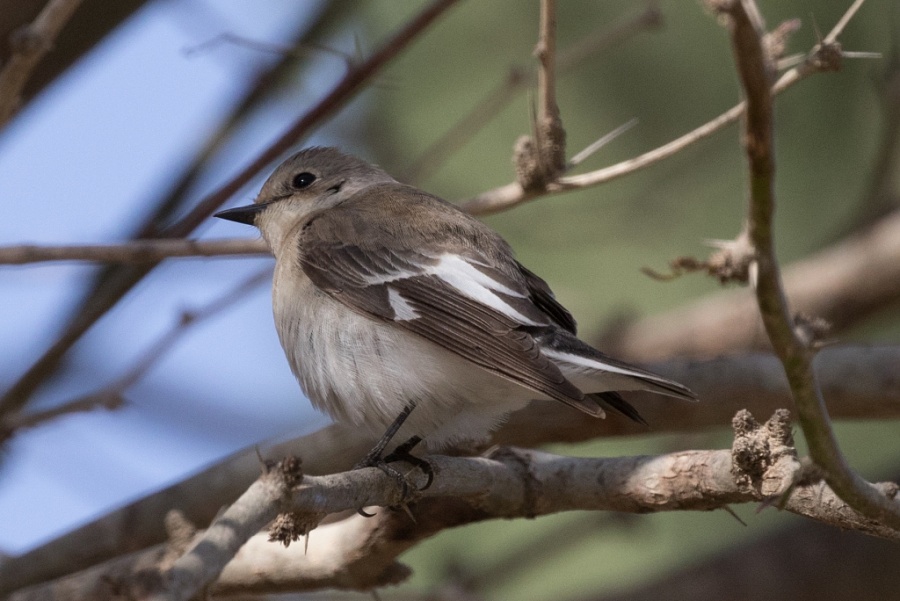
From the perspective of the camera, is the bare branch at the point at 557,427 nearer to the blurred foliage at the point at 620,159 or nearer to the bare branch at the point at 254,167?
the bare branch at the point at 254,167

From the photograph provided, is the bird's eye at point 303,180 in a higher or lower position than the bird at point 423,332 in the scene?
higher

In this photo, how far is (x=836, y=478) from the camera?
1.88m

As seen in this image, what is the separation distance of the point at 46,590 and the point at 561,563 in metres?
3.69

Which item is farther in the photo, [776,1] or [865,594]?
[776,1]

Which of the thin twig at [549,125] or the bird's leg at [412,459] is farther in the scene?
the thin twig at [549,125]

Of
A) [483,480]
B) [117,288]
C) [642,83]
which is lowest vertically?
[483,480]

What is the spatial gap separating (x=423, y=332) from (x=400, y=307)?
16 centimetres

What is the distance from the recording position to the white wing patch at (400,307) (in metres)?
3.25

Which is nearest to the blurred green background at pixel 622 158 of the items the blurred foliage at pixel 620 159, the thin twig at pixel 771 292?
the blurred foliage at pixel 620 159

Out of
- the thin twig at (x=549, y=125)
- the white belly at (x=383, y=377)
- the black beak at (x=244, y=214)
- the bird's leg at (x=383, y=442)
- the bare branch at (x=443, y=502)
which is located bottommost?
the bare branch at (x=443, y=502)

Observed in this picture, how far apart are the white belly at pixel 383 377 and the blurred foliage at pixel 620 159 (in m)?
2.59

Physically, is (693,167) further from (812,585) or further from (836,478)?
(836,478)

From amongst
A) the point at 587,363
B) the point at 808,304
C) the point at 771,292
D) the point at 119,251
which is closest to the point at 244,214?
the point at 119,251

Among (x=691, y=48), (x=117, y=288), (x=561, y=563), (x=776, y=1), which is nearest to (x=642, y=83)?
(x=691, y=48)
